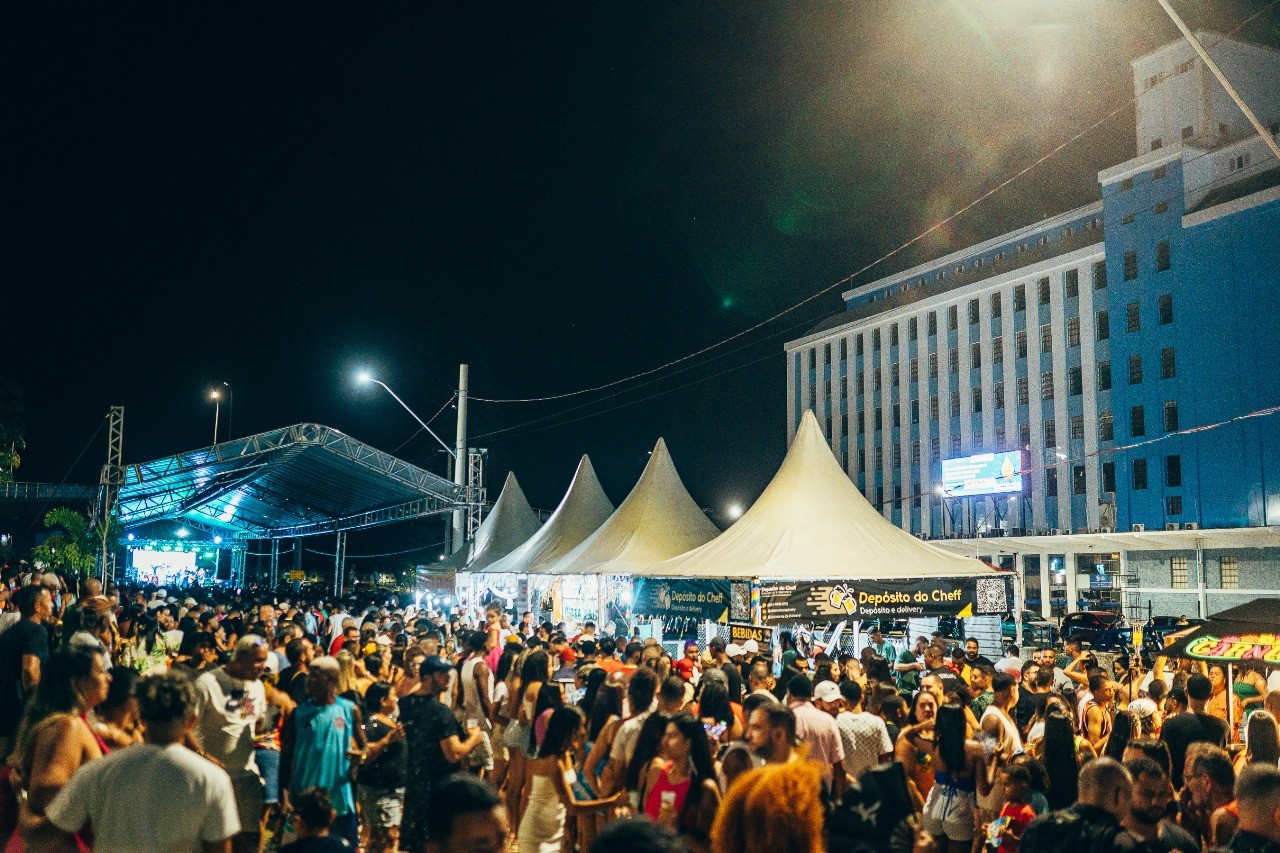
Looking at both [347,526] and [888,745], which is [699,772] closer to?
[888,745]

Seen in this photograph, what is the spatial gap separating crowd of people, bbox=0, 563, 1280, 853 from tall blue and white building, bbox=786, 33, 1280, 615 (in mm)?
28787

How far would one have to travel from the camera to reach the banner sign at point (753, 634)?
14.0 meters

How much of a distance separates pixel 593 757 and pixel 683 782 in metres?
1.65

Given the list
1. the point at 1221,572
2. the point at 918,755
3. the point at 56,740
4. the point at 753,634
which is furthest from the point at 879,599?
the point at 1221,572

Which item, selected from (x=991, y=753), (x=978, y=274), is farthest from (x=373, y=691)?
(x=978, y=274)

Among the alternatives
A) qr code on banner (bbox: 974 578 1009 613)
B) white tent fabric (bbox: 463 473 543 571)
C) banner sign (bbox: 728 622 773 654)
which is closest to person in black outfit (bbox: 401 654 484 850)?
banner sign (bbox: 728 622 773 654)

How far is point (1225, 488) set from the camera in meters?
42.0

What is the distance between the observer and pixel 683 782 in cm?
529

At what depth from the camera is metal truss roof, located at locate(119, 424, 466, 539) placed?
1155 inches

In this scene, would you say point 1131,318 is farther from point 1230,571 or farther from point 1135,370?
point 1230,571

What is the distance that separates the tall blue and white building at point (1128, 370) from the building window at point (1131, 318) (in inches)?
3.7

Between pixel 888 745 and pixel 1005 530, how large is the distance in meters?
49.7

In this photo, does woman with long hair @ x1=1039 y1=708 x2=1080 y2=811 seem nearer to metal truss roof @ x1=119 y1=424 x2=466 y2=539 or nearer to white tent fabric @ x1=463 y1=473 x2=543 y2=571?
white tent fabric @ x1=463 y1=473 x2=543 y2=571

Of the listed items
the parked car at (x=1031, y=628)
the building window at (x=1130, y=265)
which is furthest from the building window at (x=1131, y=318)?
the parked car at (x=1031, y=628)
